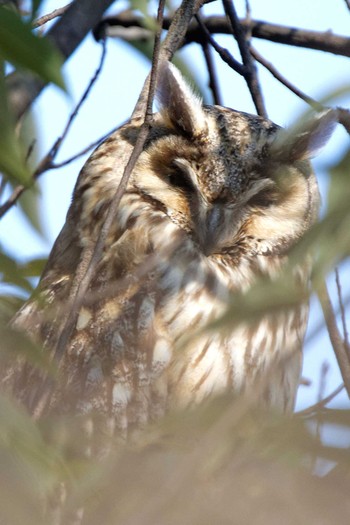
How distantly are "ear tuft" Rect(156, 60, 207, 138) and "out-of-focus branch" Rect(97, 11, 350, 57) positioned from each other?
15.1 inches

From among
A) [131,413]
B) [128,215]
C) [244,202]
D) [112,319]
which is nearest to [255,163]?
[244,202]

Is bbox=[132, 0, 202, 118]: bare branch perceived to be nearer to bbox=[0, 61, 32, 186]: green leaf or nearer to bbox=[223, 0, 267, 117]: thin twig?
bbox=[223, 0, 267, 117]: thin twig

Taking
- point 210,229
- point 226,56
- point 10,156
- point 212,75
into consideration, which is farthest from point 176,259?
point 10,156

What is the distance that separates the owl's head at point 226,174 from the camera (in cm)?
222

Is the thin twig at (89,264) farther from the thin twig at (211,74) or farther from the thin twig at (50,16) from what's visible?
the thin twig at (211,74)

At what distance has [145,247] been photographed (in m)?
2.21

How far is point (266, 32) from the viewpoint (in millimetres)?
2723

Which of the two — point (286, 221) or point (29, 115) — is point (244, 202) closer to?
point (286, 221)

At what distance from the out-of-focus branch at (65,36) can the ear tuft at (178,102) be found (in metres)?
0.25

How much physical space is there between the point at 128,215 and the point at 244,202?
0.93 feet

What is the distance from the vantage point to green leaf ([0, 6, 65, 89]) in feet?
4.39

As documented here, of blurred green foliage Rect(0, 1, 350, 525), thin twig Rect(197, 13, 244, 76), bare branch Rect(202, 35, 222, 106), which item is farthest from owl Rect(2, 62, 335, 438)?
blurred green foliage Rect(0, 1, 350, 525)

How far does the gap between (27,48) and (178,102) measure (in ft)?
3.40

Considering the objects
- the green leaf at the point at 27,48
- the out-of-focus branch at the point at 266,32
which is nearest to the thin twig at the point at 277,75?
the out-of-focus branch at the point at 266,32
